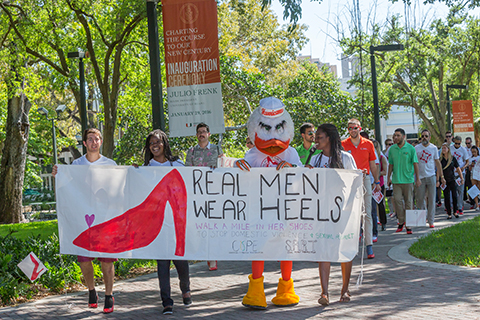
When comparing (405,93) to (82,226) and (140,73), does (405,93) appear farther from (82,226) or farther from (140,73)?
(82,226)

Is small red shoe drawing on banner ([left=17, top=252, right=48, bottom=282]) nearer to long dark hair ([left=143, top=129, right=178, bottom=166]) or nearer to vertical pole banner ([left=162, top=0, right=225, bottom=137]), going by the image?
long dark hair ([left=143, top=129, right=178, bottom=166])

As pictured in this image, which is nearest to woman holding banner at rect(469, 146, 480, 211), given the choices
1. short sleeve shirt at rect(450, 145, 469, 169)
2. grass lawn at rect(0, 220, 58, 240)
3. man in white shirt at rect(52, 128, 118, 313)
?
short sleeve shirt at rect(450, 145, 469, 169)

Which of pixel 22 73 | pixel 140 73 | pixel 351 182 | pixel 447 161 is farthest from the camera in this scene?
pixel 140 73

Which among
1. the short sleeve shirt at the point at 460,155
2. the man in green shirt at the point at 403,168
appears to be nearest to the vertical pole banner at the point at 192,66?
the man in green shirt at the point at 403,168

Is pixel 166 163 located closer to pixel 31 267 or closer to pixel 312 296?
pixel 31 267

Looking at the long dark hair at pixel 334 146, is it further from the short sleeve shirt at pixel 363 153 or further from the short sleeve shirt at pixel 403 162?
the short sleeve shirt at pixel 403 162

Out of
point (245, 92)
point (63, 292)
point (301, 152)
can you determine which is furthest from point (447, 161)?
point (63, 292)

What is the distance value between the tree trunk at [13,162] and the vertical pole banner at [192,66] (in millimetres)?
14047

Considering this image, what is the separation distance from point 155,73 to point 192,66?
1.84 ft

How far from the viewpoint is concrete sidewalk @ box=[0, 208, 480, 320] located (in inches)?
214

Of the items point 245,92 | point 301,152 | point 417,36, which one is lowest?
point 301,152

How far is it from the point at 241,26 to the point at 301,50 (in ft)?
15.7

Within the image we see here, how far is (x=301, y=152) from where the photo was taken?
28.1ft

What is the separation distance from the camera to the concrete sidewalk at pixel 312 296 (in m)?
5.43
